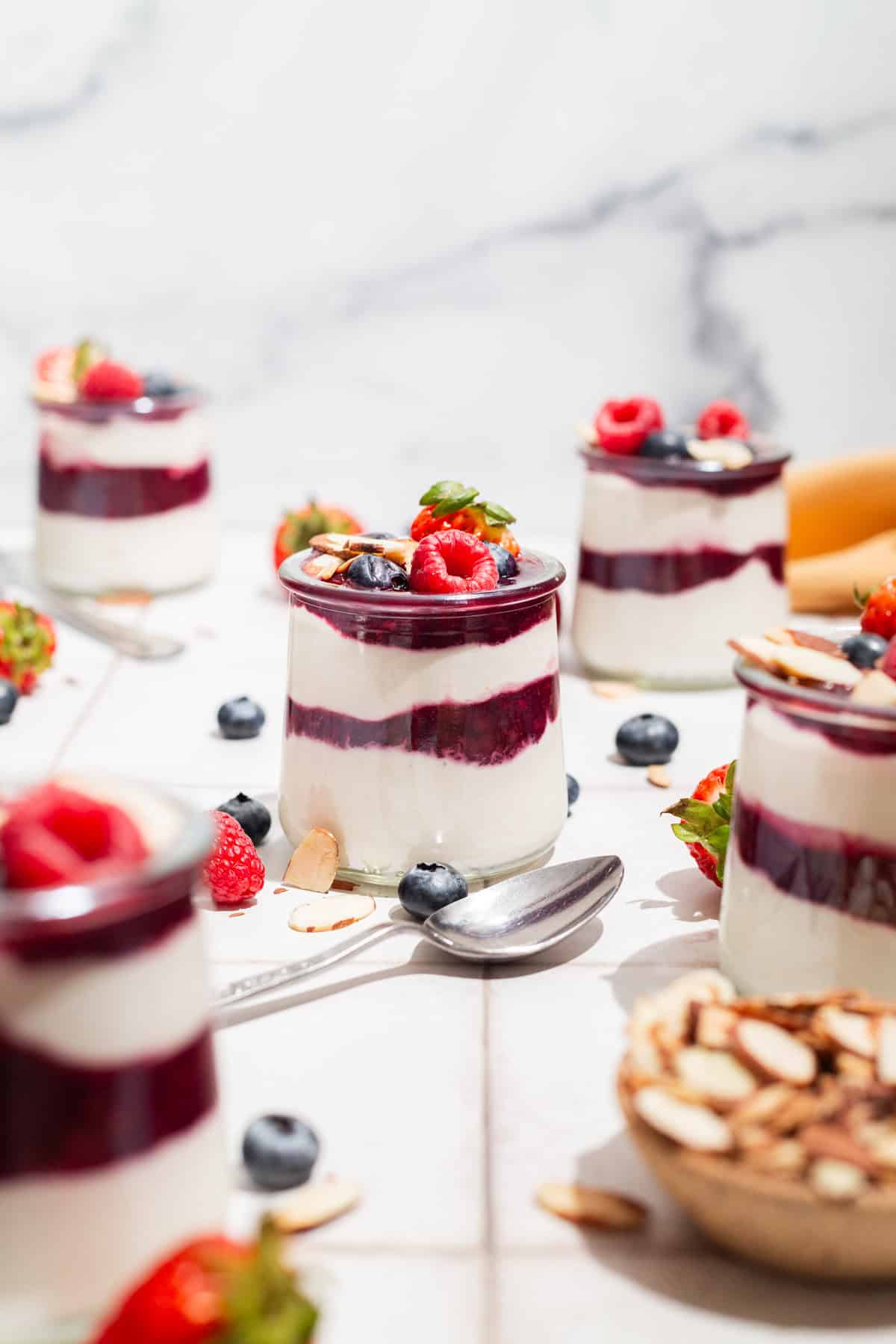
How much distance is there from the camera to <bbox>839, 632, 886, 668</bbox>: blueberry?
1.15 meters

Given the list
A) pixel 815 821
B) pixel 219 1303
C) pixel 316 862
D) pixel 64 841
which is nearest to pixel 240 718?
pixel 316 862

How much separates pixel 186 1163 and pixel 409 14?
99.4 inches

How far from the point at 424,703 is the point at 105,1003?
0.60 metres

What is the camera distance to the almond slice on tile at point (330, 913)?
1343mm

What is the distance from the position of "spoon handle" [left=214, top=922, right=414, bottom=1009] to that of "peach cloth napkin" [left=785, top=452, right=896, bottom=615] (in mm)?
1316

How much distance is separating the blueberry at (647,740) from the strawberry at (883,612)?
53 cm

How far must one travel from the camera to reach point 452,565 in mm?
1378

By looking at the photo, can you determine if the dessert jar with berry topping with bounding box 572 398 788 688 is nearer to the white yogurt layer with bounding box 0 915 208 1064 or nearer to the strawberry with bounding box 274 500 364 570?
the strawberry with bounding box 274 500 364 570

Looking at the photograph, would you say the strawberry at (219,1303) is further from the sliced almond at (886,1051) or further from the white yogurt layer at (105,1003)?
the sliced almond at (886,1051)

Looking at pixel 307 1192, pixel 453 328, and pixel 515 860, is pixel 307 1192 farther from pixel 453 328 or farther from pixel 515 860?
pixel 453 328

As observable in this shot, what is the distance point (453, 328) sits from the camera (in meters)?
3.08

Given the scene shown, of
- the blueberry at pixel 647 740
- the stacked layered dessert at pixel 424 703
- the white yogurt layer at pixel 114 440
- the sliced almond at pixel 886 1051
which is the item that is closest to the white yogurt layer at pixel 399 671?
the stacked layered dessert at pixel 424 703

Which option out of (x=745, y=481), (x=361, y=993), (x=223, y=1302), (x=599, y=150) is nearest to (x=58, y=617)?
(x=745, y=481)

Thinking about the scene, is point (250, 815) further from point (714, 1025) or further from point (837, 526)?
point (837, 526)
